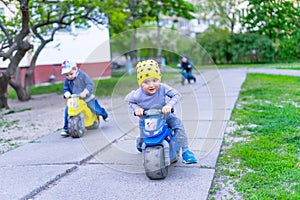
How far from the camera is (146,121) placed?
15.6 ft

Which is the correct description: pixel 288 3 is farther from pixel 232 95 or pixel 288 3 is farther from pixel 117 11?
pixel 117 11

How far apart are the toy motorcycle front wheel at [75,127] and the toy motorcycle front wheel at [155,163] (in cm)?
290

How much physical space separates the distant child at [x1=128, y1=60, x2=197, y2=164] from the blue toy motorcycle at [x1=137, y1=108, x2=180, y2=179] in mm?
136

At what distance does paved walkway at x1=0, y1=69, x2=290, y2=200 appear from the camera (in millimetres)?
4410

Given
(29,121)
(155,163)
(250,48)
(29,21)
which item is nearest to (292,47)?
(155,163)

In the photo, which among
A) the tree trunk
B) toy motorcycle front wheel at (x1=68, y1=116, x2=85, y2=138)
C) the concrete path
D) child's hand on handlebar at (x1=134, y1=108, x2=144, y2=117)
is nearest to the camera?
the concrete path

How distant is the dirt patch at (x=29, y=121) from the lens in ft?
25.8

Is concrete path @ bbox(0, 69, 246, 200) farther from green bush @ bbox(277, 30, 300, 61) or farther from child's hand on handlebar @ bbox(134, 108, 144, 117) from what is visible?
green bush @ bbox(277, 30, 300, 61)

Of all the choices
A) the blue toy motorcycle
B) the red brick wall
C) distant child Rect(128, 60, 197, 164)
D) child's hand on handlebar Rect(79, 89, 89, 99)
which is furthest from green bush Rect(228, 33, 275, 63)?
the blue toy motorcycle

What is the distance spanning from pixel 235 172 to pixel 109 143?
2627 mm

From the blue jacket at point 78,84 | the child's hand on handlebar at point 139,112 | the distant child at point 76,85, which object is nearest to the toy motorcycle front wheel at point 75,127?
the distant child at point 76,85

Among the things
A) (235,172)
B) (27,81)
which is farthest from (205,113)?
(27,81)

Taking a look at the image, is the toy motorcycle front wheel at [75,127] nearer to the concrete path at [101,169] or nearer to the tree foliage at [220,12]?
the concrete path at [101,169]

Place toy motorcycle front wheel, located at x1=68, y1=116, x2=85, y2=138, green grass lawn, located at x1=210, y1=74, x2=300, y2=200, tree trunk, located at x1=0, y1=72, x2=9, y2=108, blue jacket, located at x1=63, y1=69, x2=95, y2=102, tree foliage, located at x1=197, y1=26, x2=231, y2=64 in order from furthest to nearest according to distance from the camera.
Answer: tree foliage, located at x1=197, y1=26, x2=231, y2=64 → tree trunk, located at x1=0, y1=72, x2=9, y2=108 → blue jacket, located at x1=63, y1=69, x2=95, y2=102 → toy motorcycle front wheel, located at x1=68, y1=116, x2=85, y2=138 → green grass lawn, located at x1=210, y1=74, x2=300, y2=200
